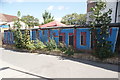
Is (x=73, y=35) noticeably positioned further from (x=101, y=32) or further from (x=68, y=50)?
(x=101, y=32)

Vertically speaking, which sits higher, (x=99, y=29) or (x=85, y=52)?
(x=99, y=29)

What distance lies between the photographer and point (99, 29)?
6.73 meters

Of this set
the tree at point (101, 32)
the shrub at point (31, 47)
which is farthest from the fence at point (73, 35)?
the shrub at point (31, 47)

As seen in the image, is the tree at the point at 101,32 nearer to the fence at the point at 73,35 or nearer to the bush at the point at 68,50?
the fence at the point at 73,35

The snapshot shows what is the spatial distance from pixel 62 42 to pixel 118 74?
5.39 meters

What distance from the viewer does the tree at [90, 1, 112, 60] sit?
6.26 meters

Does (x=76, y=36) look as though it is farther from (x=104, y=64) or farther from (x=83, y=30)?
(x=104, y=64)

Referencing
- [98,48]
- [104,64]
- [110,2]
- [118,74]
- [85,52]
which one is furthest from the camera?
[110,2]

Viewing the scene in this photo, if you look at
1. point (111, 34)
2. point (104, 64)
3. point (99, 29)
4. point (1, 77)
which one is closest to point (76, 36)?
point (99, 29)

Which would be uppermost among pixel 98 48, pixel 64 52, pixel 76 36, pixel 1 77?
pixel 76 36

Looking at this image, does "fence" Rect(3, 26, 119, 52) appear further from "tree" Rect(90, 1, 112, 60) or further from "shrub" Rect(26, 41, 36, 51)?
"shrub" Rect(26, 41, 36, 51)

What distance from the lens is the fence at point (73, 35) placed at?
264 inches

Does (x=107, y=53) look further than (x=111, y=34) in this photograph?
No

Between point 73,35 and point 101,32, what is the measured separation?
2.67 meters
